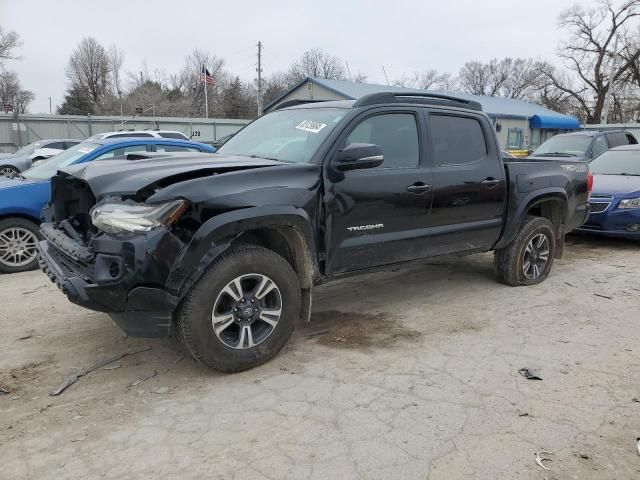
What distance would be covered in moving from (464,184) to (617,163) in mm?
5984

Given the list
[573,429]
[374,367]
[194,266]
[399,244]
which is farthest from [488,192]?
[194,266]

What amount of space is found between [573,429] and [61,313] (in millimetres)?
4310

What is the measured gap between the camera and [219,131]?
3234 centimetres

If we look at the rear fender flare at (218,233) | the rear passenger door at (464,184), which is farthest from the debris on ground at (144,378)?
the rear passenger door at (464,184)

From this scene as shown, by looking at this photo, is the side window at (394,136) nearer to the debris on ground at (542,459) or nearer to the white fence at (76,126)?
the debris on ground at (542,459)

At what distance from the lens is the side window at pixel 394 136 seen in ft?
14.0

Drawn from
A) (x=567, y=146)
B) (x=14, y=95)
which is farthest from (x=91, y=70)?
(x=567, y=146)

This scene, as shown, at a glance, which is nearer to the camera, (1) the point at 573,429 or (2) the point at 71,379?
(1) the point at 573,429

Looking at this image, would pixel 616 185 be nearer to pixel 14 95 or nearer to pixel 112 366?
pixel 112 366

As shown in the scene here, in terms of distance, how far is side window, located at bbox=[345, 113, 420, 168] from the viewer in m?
4.27

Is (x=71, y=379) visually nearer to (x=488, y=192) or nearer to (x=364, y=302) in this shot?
(x=364, y=302)

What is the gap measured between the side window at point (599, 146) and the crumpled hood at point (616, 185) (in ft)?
11.1

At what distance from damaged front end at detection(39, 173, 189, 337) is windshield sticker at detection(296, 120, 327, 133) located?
4.79 ft

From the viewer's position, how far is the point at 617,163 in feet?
30.3
